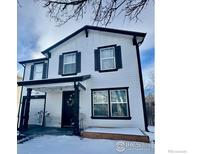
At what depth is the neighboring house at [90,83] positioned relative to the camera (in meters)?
1.87

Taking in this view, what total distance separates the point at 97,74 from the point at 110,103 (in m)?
A: 0.53

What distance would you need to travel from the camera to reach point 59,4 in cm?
119

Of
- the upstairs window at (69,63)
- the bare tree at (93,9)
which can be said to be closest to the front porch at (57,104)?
the upstairs window at (69,63)

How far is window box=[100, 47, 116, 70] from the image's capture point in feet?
8.21

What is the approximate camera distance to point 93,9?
122 centimetres

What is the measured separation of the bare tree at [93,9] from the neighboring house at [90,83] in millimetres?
561

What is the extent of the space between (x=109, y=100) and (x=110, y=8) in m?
1.55

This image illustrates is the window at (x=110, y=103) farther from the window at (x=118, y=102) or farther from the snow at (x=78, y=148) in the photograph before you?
the snow at (x=78, y=148)

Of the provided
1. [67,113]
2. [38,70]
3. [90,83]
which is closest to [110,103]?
[90,83]

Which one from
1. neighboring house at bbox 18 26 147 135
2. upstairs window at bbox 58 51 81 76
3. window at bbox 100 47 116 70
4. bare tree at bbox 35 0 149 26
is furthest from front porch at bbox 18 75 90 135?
bare tree at bbox 35 0 149 26

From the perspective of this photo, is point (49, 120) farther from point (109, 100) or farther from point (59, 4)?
point (59, 4)

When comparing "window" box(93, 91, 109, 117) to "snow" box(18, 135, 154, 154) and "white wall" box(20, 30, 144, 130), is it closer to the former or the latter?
"white wall" box(20, 30, 144, 130)

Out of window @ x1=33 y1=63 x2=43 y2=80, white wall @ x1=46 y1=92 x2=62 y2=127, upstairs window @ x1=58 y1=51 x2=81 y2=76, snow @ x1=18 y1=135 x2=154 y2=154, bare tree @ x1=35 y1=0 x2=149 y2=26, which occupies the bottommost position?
snow @ x1=18 y1=135 x2=154 y2=154
